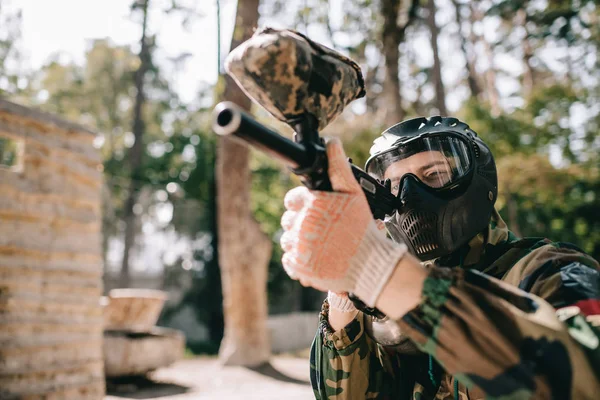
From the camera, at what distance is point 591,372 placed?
121 cm

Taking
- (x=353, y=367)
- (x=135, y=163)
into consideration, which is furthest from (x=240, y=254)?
(x=135, y=163)

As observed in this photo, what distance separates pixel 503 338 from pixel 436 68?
1254 centimetres

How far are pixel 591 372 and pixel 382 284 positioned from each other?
1.77 ft

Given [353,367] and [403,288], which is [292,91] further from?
[353,367]

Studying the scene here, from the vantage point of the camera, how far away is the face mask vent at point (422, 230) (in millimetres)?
2078

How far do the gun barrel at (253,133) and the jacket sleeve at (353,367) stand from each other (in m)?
1.03

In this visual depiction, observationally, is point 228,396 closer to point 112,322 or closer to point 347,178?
point 112,322

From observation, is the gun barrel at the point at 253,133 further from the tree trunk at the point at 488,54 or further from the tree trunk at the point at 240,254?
the tree trunk at the point at 488,54

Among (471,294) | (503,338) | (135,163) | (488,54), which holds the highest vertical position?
(488,54)

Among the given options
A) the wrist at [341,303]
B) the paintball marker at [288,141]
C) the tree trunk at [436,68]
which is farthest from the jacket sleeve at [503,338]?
the tree trunk at [436,68]

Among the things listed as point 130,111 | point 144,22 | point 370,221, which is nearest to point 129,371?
point 370,221

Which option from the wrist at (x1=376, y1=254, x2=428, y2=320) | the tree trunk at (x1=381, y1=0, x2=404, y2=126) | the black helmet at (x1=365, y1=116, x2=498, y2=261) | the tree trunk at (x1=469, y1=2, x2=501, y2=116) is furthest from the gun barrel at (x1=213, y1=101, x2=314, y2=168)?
the tree trunk at (x1=469, y1=2, x2=501, y2=116)

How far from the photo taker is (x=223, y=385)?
930 cm

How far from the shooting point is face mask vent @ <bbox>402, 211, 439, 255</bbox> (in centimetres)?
208
